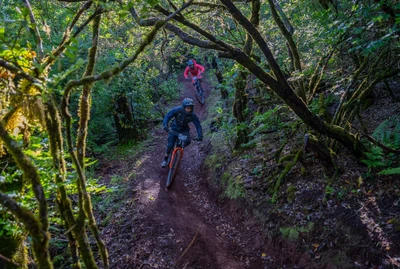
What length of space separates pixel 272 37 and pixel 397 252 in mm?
9236

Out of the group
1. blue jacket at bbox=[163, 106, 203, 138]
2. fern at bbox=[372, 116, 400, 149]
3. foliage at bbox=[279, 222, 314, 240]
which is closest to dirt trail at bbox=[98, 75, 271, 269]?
foliage at bbox=[279, 222, 314, 240]

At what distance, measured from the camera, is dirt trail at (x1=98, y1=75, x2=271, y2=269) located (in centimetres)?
572

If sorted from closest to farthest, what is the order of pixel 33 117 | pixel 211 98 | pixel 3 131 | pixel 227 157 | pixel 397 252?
pixel 3 131, pixel 33 117, pixel 397 252, pixel 227 157, pixel 211 98

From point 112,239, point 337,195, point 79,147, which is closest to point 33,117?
point 79,147

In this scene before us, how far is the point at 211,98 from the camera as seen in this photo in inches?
809

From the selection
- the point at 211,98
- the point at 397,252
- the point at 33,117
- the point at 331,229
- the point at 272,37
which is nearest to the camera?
the point at 33,117

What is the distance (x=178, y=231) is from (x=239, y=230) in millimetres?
1519

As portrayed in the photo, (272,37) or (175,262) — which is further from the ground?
(272,37)

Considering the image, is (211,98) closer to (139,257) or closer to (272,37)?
(272,37)

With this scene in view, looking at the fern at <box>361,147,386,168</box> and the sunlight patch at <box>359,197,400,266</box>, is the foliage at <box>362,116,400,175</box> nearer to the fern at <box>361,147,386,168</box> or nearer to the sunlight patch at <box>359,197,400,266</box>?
the fern at <box>361,147,386,168</box>

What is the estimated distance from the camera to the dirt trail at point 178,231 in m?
5.72

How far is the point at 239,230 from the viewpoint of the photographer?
6.98m

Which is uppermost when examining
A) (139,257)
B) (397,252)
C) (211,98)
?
(211,98)

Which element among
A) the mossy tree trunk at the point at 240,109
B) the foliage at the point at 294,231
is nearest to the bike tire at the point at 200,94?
the mossy tree trunk at the point at 240,109
